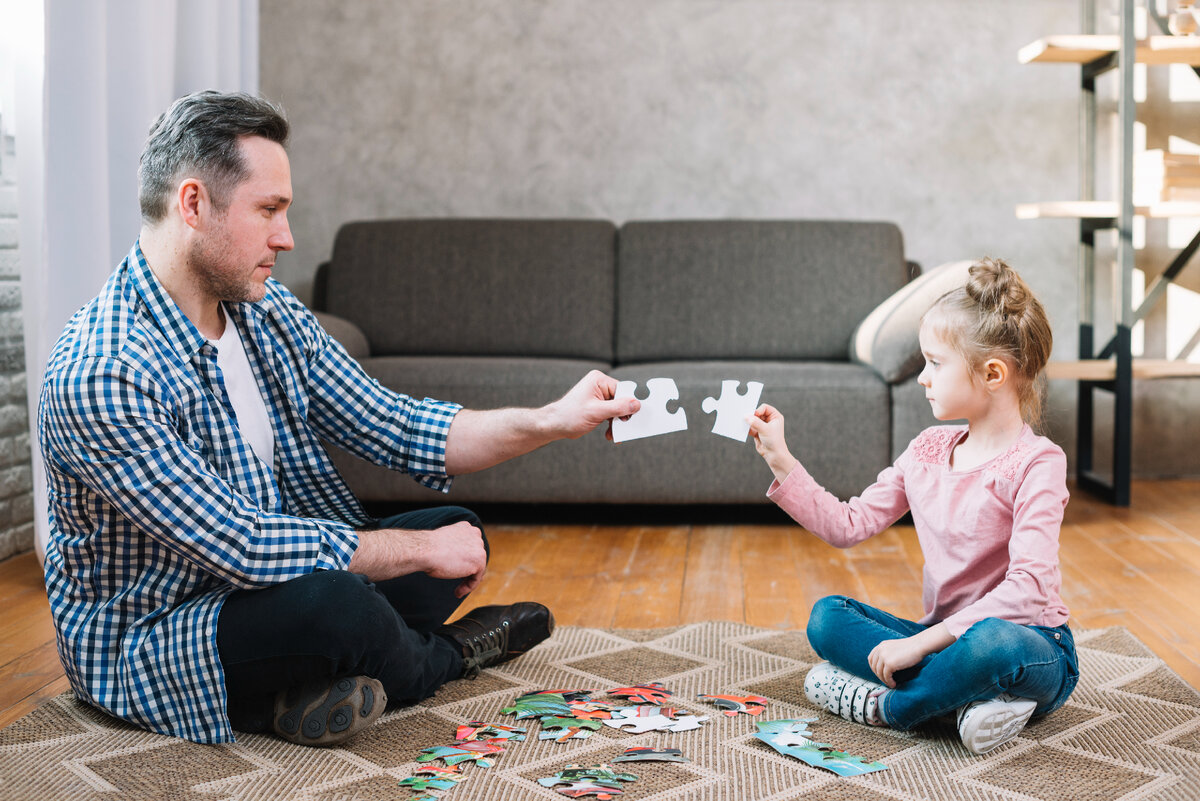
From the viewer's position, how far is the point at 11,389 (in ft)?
8.73

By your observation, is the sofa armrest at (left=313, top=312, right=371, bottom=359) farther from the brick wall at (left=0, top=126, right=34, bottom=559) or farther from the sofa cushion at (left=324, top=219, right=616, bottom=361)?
the brick wall at (left=0, top=126, right=34, bottom=559)

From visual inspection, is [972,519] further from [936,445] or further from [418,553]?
[418,553]

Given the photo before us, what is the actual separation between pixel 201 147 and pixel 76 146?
1.02 meters

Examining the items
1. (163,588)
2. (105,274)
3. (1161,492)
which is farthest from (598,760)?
(1161,492)

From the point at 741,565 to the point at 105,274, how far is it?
1534mm

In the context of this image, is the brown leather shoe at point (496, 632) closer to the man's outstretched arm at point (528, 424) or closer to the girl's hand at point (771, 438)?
the man's outstretched arm at point (528, 424)

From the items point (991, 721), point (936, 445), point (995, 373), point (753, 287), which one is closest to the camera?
point (991, 721)

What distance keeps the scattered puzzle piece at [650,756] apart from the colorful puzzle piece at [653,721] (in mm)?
81

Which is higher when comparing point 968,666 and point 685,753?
point 968,666

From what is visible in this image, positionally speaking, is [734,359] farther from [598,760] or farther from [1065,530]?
[598,760]

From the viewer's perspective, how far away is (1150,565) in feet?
8.23

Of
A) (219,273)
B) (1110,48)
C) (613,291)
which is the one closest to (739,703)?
(219,273)

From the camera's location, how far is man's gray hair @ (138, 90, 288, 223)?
150 cm

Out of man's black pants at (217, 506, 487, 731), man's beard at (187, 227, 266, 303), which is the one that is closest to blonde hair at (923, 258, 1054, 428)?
man's black pants at (217, 506, 487, 731)
